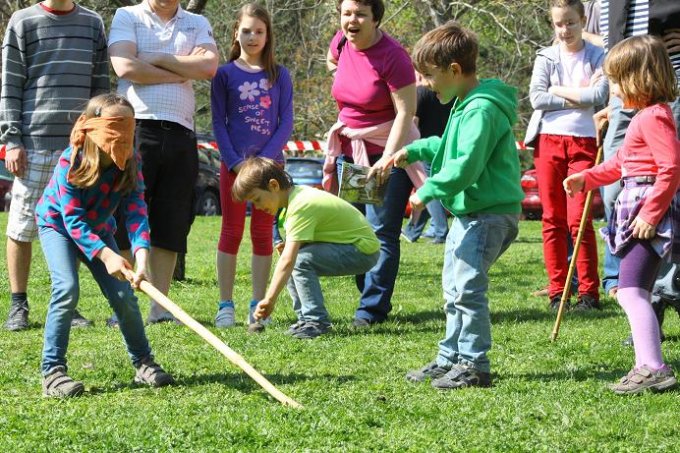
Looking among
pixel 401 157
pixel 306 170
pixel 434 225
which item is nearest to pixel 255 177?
pixel 401 157

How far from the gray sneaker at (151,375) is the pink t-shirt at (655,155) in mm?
2302

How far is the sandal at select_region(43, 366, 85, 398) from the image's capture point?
491 cm

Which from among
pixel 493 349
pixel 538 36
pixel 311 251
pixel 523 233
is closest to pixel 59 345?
pixel 311 251

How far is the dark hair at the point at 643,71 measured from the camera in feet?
16.4

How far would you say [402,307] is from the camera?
7734mm

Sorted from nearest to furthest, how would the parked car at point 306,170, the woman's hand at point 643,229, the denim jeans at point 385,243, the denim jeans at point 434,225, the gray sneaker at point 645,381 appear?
the gray sneaker at point 645,381 < the woman's hand at point 643,229 < the denim jeans at point 385,243 < the denim jeans at point 434,225 < the parked car at point 306,170

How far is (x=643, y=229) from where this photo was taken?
16.2ft

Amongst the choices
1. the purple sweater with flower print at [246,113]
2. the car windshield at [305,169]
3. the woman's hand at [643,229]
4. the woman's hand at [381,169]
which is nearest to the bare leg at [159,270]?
the purple sweater with flower print at [246,113]

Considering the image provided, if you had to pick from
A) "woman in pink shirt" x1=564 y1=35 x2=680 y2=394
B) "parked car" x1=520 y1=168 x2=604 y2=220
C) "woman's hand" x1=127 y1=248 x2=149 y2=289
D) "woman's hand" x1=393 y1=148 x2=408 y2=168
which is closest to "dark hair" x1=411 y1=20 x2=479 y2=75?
"woman's hand" x1=393 y1=148 x2=408 y2=168

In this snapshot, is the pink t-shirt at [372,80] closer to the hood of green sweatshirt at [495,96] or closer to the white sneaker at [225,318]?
the white sneaker at [225,318]

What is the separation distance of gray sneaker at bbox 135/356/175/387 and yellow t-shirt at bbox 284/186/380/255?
4.08 feet

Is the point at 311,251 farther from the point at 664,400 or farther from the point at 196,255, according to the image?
the point at 196,255

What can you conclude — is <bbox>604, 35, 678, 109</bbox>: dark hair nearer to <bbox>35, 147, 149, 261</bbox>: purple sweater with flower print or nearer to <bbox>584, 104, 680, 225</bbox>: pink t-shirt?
<bbox>584, 104, 680, 225</bbox>: pink t-shirt

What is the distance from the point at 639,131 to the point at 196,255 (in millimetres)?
8585
